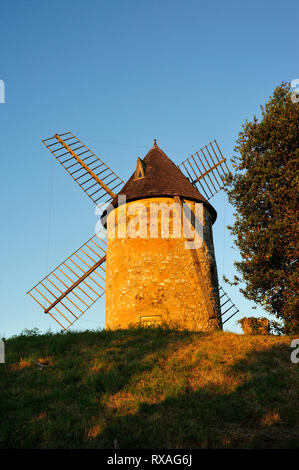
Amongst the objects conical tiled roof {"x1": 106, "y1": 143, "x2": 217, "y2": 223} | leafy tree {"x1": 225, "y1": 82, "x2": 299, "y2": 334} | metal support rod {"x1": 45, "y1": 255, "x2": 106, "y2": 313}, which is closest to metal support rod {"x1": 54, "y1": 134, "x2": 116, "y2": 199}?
conical tiled roof {"x1": 106, "y1": 143, "x2": 217, "y2": 223}

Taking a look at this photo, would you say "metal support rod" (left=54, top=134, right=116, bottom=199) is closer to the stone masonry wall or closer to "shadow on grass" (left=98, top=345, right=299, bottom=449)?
the stone masonry wall

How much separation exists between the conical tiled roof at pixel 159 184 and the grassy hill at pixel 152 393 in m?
6.81

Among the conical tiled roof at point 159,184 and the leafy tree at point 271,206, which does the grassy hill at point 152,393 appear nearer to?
the leafy tree at point 271,206

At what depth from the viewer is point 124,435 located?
23.3 ft

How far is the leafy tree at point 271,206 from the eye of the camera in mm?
13500

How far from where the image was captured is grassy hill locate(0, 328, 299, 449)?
7.08 meters

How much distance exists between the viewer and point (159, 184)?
17.8 m

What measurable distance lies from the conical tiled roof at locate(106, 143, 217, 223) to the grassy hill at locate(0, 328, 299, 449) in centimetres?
681

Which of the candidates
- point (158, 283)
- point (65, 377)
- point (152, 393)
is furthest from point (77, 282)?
point (152, 393)

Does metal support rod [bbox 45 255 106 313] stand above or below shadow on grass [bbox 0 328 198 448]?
above

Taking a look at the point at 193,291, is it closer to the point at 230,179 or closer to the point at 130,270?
the point at 130,270

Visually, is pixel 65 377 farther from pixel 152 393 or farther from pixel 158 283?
pixel 158 283

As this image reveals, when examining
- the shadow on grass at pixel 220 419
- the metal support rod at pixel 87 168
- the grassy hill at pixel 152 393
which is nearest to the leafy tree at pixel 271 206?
the grassy hill at pixel 152 393
